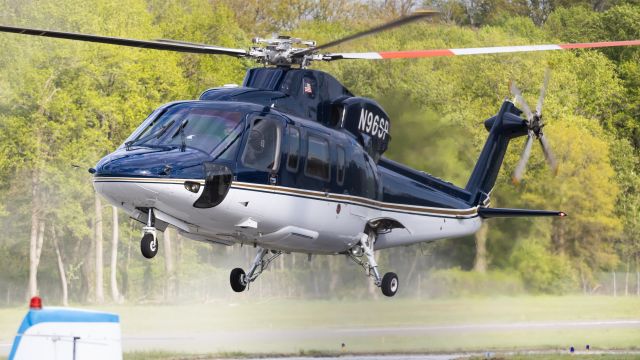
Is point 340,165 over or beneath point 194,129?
beneath

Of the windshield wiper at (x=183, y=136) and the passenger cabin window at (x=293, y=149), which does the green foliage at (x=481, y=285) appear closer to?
the passenger cabin window at (x=293, y=149)

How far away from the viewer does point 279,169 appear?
72.4 ft

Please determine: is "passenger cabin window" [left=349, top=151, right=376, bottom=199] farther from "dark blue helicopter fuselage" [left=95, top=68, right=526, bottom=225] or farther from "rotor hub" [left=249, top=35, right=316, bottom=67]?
"rotor hub" [left=249, top=35, right=316, bottom=67]

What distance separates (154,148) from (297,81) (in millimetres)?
3963

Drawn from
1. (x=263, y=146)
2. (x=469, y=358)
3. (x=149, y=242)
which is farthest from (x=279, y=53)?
(x=469, y=358)

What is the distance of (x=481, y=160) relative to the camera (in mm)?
29422

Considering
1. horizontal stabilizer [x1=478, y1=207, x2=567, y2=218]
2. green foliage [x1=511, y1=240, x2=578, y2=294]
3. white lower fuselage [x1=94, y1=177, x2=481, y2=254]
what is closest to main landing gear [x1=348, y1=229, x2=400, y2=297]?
white lower fuselage [x1=94, y1=177, x2=481, y2=254]

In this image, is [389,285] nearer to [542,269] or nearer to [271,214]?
[271,214]

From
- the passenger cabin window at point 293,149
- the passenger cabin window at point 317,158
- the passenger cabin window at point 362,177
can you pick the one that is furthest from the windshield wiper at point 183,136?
the passenger cabin window at point 362,177

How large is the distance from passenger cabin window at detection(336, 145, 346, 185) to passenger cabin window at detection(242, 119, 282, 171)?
1.79 metres

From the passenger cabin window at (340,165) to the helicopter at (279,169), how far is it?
0.02 m

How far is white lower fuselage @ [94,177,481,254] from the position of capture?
67.3 feet

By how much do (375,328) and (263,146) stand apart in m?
18.9

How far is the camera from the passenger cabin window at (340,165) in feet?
77.0
